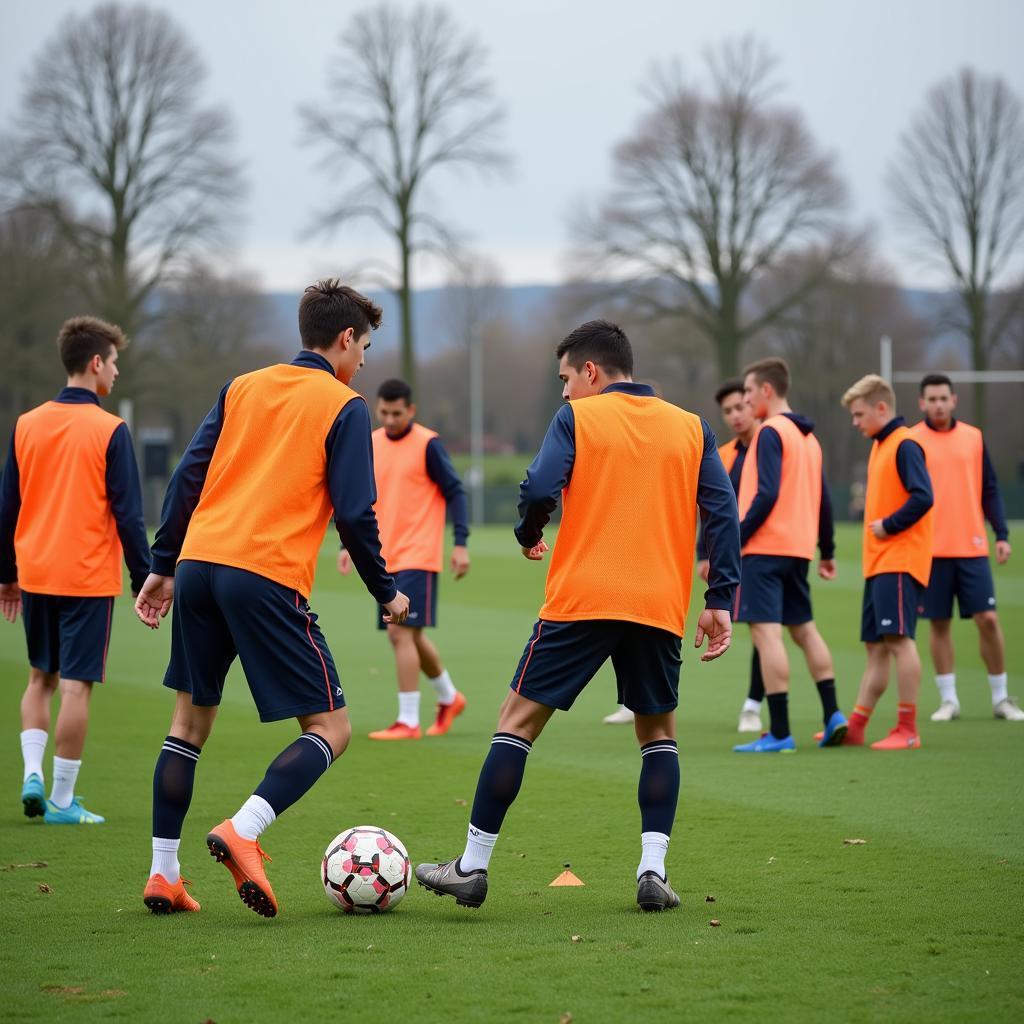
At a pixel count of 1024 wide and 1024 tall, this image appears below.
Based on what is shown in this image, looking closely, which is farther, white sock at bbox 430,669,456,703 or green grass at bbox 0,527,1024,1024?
white sock at bbox 430,669,456,703

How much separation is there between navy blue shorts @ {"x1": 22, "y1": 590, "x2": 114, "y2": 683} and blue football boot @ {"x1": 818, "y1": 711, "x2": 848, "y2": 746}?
4.59m

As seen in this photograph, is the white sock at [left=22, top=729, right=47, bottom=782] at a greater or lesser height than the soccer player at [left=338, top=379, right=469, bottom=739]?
lesser

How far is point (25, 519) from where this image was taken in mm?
7492

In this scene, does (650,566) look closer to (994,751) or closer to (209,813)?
(209,813)

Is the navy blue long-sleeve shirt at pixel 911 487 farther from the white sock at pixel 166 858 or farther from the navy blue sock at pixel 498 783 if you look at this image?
the white sock at pixel 166 858

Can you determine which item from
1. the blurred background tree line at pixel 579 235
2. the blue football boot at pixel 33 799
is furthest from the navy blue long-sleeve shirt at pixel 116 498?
the blurred background tree line at pixel 579 235

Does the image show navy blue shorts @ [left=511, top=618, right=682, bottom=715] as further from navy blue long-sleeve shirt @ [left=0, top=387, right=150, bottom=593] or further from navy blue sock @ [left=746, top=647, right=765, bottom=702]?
navy blue sock @ [left=746, top=647, right=765, bottom=702]

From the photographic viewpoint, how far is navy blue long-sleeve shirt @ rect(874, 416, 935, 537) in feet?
30.8

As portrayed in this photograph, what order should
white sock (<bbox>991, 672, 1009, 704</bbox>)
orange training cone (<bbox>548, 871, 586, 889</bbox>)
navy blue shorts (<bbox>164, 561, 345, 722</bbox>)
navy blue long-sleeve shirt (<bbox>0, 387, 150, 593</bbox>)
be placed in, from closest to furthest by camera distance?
navy blue shorts (<bbox>164, 561, 345, 722</bbox>) → orange training cone (<bbox>548, 871, 586, 889</bbox>) → navy blue long-sleeve shirt (<bbox>0, 387, 150, 593</bbox>) → white sock (<bbox>991, 672, 1009, 704</bbox>)

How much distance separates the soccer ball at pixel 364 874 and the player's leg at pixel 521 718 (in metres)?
0.11

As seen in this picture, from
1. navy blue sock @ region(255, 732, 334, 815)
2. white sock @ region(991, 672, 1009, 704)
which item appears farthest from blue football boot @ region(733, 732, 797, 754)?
navy blue sock @ region(255, 732, 334, 815)

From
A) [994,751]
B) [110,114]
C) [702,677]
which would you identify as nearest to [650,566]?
[994,751]

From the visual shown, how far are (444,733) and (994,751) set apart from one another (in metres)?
3.69

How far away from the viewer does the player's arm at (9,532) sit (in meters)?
7.48
